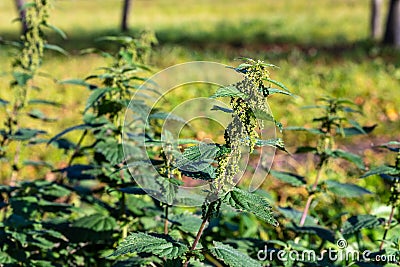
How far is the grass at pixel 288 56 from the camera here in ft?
21.0

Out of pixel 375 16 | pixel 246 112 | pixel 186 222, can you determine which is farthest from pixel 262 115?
pixel 375 16

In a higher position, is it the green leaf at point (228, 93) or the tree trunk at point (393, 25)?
the tree trunk at point (393, 25)

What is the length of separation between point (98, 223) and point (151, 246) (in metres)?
0.80

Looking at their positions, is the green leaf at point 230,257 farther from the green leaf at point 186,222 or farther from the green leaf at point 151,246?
the green leaf at point 186,222

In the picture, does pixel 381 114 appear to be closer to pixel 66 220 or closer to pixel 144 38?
pixel 144 38

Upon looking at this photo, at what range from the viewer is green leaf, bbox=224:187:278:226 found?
1537 millimetres

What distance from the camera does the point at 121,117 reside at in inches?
96.1

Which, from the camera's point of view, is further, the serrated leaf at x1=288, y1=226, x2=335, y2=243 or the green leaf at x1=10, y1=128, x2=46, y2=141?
the green leaf at x1=10, y1=128, x2=46, y2=141

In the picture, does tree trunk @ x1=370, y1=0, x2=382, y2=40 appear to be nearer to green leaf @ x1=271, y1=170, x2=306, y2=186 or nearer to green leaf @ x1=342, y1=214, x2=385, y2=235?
green leaf @ x1=271, y1=170, x2=306, y2=186

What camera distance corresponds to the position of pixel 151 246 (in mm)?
1633

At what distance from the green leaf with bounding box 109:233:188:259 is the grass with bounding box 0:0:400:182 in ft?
3.77

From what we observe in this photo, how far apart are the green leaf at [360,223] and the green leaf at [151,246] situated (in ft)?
2.83

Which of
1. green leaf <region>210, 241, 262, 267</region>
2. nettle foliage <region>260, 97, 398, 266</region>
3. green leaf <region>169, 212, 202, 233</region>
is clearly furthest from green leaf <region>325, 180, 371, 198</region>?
green leaf <region>210, 241, 262, 267</region>

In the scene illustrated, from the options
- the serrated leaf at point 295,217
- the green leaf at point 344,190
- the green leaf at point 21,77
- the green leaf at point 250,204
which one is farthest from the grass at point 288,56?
the green leaf at point 250,204
